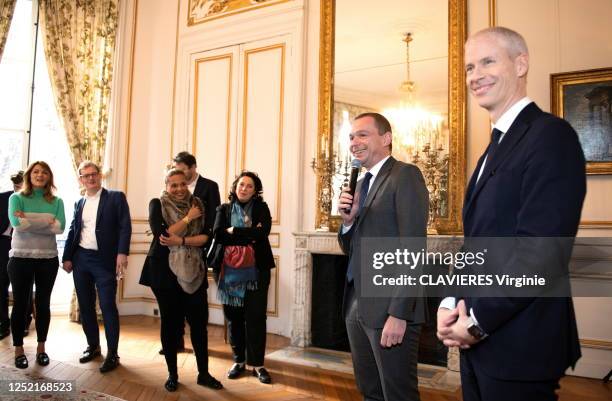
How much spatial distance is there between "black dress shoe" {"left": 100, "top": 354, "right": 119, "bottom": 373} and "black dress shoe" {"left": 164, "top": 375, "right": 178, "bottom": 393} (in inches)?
22.5

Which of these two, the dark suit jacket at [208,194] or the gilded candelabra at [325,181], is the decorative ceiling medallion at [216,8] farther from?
the dark suit jacket at [208,194]

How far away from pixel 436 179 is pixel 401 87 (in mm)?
893

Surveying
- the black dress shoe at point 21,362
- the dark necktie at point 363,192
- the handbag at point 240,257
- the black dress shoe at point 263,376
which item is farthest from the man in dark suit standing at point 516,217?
the black dress shoe at point 21,362

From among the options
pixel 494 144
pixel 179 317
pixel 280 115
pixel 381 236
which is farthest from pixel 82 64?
pixel 494 144

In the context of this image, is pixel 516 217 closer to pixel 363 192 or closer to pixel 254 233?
pixel 363 192

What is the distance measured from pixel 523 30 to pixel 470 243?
10.7 feet

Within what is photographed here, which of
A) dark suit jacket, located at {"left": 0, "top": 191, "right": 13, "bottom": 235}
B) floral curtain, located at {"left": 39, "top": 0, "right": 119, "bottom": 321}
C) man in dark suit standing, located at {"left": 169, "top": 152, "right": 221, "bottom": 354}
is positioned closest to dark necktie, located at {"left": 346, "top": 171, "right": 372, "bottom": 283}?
man in dark suit standing, located at {"left": 169, "top": 152, "right": 221, "bottom": 354}

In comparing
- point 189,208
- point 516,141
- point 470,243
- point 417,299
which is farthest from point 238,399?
point 516,141

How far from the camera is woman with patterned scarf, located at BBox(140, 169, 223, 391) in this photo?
110 inches

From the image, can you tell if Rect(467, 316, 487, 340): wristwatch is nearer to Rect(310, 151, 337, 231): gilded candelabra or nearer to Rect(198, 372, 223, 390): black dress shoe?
Rect(198, 372, 223, 390): black dress shoe

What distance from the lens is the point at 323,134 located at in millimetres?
4520

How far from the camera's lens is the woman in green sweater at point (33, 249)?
127 inches

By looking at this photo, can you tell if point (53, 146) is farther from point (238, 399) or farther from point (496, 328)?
point (496, 328)

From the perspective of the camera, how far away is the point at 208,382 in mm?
2959
